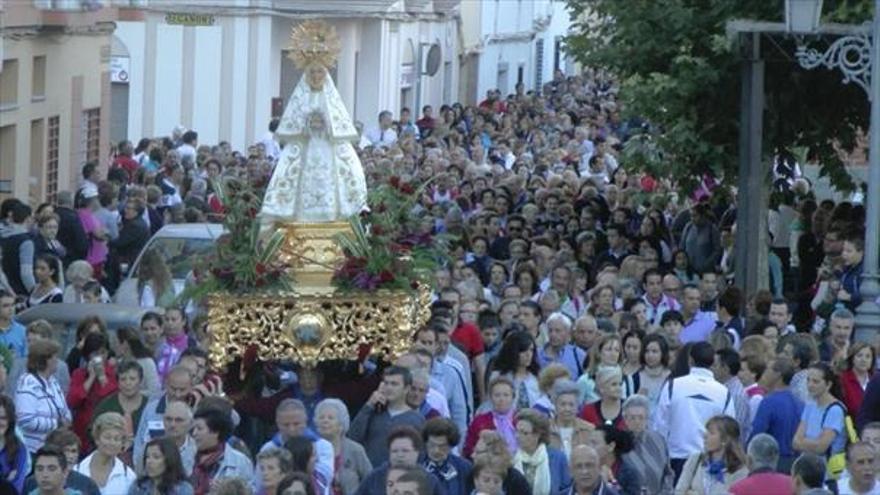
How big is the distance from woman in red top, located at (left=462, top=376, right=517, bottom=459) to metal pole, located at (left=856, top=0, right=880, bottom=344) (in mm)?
3001

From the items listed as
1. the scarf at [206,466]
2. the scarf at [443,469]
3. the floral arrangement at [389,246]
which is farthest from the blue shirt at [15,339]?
the scarf at [443,469]

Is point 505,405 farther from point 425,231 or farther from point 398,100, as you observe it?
point 398,100

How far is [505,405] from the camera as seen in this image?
54.4 ft

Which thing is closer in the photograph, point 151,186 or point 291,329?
point 291,329

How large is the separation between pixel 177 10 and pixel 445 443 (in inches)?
1316

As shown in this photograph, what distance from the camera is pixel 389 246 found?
60.4ft

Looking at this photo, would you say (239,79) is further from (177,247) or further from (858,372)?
(858,372)

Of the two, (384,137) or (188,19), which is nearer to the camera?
(384,137)

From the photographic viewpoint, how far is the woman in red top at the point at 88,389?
17.2 metres

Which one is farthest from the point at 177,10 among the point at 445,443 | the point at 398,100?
the point at 445,443

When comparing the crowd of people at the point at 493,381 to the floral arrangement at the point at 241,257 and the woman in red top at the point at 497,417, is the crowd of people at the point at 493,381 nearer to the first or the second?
the woman in red top at the point at 497,417

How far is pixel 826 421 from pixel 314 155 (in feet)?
12.7

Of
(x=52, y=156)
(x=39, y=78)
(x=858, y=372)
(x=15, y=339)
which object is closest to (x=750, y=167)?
(x=858, y=372)

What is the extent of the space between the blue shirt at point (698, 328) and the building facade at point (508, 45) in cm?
4609
